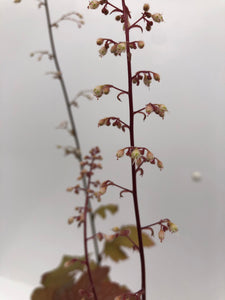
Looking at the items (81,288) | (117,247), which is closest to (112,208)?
(117,247)

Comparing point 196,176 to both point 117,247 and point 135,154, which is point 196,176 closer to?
point 117,247

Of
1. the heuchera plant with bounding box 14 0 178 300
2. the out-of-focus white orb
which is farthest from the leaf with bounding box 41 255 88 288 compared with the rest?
the out-of-focus white orb

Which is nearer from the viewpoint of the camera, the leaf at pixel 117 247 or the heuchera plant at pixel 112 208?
the heuchera plant at pixel 112 208

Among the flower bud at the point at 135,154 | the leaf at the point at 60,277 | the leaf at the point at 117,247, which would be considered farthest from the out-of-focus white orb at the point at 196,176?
the flower bud at the point at 135,154

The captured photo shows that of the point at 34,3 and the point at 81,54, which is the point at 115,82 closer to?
the point at 81,54

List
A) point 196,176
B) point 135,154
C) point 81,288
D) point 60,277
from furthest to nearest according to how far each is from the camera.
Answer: point 196,176 < point 60,277 < point 81,288 < point 135,154

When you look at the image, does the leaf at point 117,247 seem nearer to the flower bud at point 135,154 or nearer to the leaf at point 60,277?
the leaf at point 60,277

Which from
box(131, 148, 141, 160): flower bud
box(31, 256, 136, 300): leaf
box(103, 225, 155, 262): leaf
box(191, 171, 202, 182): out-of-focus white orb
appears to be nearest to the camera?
box(131, 148, 141, 160): flower bud

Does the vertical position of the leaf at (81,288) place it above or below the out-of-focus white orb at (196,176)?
below

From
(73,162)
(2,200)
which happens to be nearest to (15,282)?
(2,200)

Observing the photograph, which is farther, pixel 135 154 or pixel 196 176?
pixel 196 176

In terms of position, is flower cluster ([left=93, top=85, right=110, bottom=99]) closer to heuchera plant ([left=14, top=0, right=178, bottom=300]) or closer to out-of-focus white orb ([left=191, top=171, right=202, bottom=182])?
heuchera plant ([left=14, top=0, right=178, bottom=300])

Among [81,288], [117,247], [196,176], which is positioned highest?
[196,176]

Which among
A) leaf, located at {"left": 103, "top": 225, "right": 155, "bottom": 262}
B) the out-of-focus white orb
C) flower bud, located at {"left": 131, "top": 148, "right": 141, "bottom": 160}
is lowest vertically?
flower bud, located at {"left": 131, "top": 148, "right": 141, "bottom": 160}
